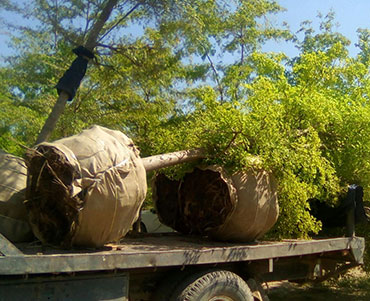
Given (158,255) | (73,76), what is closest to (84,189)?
(158,255)

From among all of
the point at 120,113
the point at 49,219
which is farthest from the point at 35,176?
the point at 120,113

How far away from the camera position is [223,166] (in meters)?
5.81

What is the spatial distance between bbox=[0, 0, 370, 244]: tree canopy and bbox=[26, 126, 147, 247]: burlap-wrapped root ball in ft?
1.68

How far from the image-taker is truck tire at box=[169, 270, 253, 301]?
4547 mm

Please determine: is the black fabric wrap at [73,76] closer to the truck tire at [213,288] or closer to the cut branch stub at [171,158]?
the cut branch stub at [171,158]

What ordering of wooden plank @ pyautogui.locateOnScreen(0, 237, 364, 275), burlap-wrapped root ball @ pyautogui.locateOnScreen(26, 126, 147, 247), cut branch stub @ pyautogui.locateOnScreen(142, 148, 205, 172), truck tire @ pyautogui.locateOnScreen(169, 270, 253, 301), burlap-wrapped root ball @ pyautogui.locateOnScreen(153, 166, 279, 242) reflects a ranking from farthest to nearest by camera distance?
burlap-wrapped root ball @ pyautogui.locateOnScreen(153, 166, 279, 242) < cut branch stub @ pyautogui.locateOnScreen(142, 148, 205, 172) < truck tire @ pyautogui.locateOnScreen(169, 270, 253, 301) < burlap-wrapped root ball @ pyautogui.locateOnScreen(26, 126, 147, 247) < wooden plank @ pyautogui.locateOnScreen(0, 237, 364, 275)

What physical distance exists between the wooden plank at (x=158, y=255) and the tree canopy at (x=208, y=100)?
2.04ft

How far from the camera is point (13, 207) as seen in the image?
15.4ft

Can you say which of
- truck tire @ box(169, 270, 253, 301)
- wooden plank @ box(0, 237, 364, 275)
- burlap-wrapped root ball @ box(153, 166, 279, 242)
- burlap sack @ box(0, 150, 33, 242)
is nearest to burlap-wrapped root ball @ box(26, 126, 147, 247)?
burlap sack @ box(0, 150, 33, 242)

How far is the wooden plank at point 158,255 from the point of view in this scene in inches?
137

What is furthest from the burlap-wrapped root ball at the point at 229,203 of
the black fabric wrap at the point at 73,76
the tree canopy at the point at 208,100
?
the black fabric wrap at the point at 73,76

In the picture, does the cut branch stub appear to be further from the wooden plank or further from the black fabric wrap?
the black fabric wrap

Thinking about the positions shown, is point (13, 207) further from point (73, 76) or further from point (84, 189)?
point (73, 76)

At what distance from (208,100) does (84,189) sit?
2.60 metres
